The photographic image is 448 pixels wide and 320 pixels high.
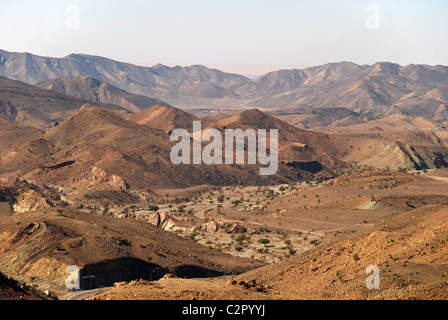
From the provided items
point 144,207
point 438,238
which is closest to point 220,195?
point 144,207

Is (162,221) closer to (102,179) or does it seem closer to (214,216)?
(214,216)

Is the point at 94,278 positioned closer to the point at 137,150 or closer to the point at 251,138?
the point at 137,150

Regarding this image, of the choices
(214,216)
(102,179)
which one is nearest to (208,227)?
(214,216)

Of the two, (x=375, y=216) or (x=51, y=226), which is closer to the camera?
(x=51, y=226)

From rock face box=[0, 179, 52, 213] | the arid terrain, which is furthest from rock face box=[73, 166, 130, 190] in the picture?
rock face box=[0, 179, 52, 213]

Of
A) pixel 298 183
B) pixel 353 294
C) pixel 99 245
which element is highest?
pixel 353 294

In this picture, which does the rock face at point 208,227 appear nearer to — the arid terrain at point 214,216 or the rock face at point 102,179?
the arid terrain at point 214,216

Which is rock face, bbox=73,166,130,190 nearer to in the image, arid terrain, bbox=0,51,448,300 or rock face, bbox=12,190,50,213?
arid terrain, bbox=0,51,448,300
